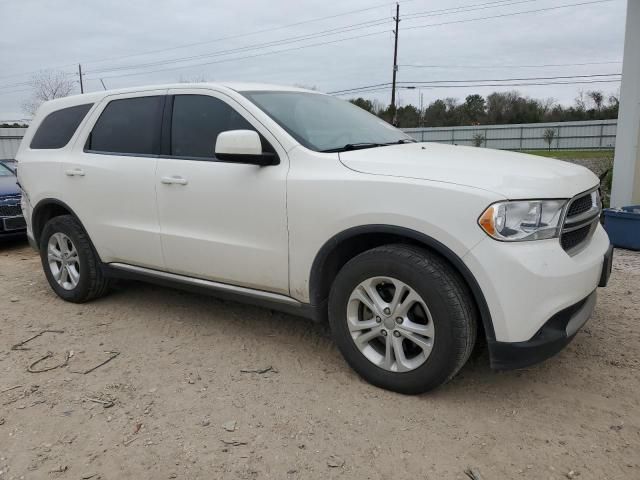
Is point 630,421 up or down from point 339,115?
Answer: down

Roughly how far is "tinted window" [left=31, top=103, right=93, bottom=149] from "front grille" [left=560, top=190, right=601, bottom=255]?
383 centimetres

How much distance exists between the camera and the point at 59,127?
4738 mm

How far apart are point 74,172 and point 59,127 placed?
2.10 feet

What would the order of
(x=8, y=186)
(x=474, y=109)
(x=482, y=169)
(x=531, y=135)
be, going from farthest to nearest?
(x=474, y=109), (x=531, y=135), (x=8, y=186), (x=482, y=169)

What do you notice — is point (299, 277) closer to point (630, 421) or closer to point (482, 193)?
point (482, 193)

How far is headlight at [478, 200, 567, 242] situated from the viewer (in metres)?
2.53

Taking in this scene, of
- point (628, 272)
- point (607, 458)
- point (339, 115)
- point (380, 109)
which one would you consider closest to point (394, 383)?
point (607, 458)

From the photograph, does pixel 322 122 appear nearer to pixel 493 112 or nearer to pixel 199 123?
pixel 199 123

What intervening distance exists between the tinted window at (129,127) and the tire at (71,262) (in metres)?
0.77

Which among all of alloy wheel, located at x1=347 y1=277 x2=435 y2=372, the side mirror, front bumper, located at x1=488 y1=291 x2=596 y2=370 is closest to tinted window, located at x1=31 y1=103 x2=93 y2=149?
the side mirror

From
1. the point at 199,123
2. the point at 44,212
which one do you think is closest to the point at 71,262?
the point at 44,212

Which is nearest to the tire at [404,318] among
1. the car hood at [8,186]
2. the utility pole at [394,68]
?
the car hood at [8,186]

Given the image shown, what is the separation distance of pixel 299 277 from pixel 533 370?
1.55 meters

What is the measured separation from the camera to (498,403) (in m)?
2.92
